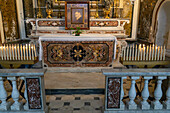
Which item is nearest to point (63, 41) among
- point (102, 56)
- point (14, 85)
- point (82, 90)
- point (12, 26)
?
point (102, 56)

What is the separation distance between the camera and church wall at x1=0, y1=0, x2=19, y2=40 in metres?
7.73

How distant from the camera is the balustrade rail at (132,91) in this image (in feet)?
8.23

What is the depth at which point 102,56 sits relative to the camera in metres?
5.50

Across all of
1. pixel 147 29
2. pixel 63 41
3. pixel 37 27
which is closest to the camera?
pixel 63 41

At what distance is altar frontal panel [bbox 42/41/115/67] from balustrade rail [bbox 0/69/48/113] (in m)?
2.77

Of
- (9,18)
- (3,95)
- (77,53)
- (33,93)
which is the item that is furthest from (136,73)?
(9,18)

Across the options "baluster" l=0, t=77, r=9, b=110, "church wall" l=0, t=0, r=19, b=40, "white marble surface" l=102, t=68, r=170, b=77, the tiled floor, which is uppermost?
"church wall" l=0, t=0, r=19, b=40

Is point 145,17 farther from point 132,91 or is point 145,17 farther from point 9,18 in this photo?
point 9,18

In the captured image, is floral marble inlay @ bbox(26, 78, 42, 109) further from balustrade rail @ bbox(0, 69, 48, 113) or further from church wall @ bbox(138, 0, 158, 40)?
church wall @ bbox(138, 0, 158, 40)

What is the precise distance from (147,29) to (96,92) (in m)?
5.48

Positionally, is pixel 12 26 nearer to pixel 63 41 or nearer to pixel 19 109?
pixel 63 41

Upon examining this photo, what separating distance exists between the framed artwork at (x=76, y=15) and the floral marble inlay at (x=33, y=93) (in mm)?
4205

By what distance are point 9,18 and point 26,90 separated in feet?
22.0

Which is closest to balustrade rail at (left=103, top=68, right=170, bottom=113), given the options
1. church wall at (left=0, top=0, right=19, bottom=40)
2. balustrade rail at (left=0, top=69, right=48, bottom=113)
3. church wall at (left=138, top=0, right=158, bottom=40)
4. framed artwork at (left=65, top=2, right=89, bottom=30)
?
balustrade rail at (left=0, top=69, right=48, bottom=113)
